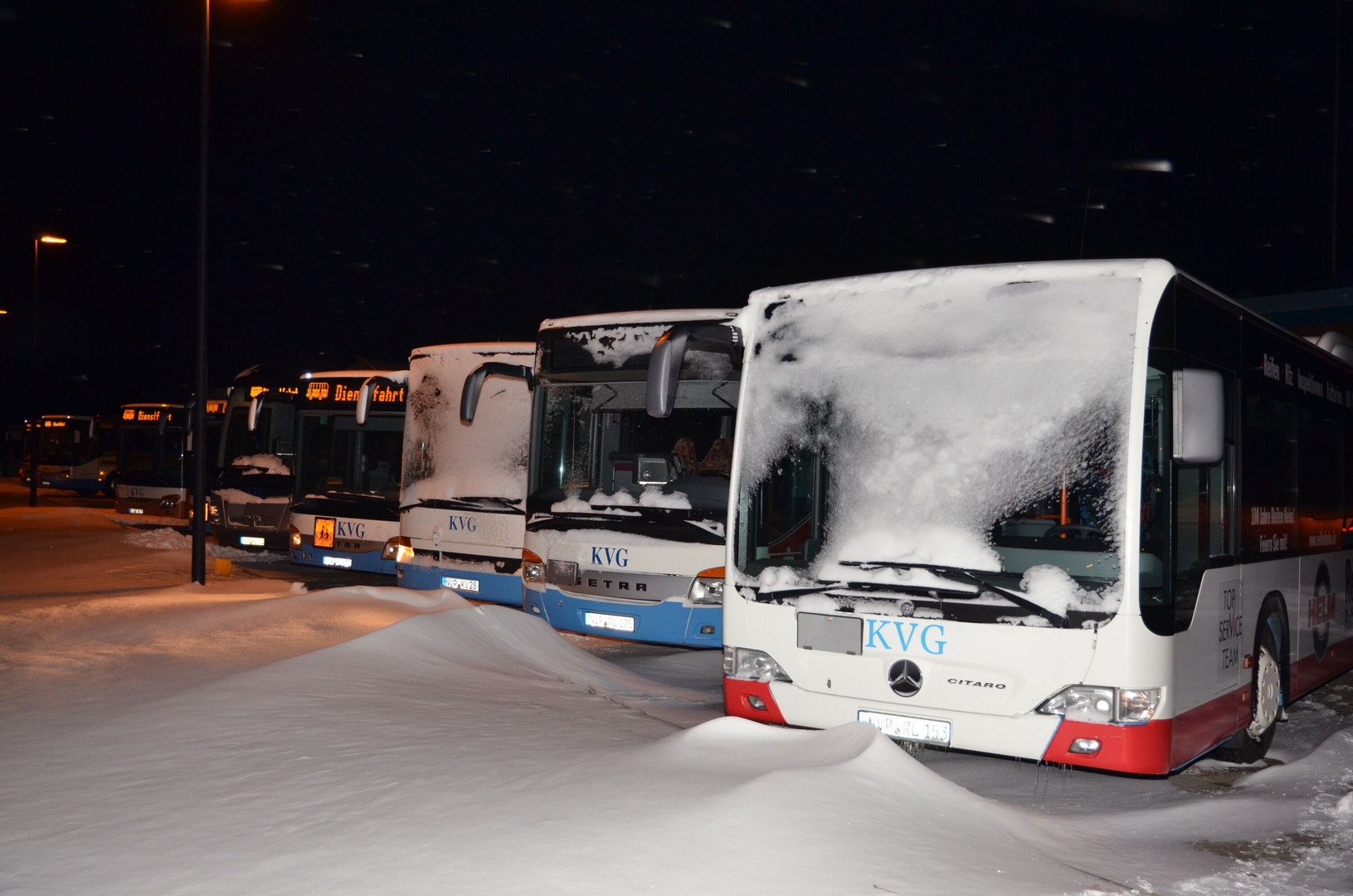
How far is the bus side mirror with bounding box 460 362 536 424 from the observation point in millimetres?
10906

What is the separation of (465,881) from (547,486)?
6.82 m

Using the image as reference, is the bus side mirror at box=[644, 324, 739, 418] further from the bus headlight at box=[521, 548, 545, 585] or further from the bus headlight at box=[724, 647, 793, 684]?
the bus headlight at box=[521, 548, 545, 585]

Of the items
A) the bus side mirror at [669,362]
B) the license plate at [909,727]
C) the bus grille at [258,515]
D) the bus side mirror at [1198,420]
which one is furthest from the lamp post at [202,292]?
the bus side mirror at [1198,420]

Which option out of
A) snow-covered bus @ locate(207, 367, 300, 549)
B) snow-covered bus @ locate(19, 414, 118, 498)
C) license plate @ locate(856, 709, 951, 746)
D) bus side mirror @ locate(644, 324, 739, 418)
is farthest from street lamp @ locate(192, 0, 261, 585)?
snow-covered bus @ locate(19, 414, 118, 498)

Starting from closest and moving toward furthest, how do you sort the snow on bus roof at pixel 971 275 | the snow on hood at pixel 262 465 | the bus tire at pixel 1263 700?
the snow on bus roof at pixel 971 275, the bus tire at pixel 1263 700, the snow on hood at pixel 262 465

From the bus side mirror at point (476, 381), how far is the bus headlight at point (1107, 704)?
6.57 metres

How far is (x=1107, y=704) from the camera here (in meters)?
5.38

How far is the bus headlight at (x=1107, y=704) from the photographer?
535 cm

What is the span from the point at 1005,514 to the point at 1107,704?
99 cm

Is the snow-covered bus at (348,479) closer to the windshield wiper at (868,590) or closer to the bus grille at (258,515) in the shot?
the bus grille at (258,515)

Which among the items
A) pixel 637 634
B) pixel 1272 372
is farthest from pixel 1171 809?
pixel 637 634

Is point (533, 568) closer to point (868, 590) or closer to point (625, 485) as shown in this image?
point (625, 485)

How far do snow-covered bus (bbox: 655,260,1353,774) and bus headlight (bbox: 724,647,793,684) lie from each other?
0.01m

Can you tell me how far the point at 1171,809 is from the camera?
234 inches
